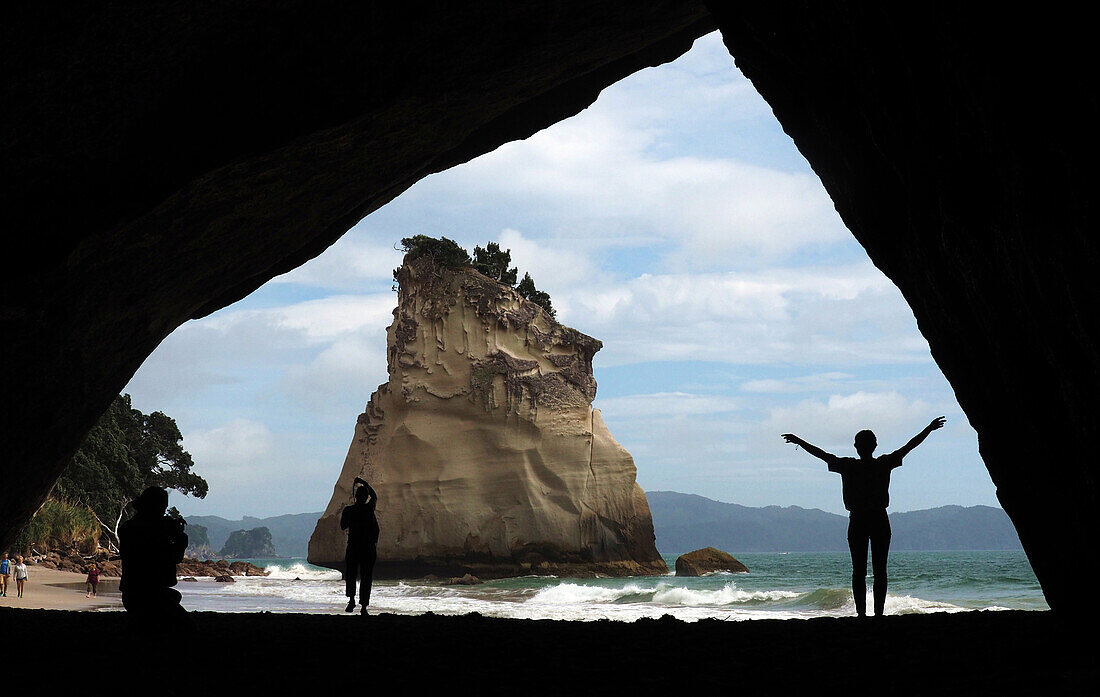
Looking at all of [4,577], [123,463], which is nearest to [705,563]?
[123,463]

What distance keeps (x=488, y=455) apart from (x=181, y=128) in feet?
106

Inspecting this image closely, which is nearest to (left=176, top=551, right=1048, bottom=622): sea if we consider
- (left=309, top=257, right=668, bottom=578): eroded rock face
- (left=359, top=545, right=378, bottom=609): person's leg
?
(left=309, top=257, right=668, bottom=578): eroded rock face

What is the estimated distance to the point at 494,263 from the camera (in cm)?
4422

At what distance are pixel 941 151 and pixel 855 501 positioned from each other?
361 cm

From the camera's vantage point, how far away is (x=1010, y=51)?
3.60 m

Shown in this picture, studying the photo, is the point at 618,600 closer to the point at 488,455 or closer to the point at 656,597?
the point at 656,597

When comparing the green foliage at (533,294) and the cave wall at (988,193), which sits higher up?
the green foliage at (533,294)

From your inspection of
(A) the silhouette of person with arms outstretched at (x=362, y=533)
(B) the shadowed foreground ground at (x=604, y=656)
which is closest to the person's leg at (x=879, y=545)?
(B) the shadowed foreground ground at (x=604, y=656)

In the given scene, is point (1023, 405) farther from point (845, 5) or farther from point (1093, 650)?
point (845, 5)

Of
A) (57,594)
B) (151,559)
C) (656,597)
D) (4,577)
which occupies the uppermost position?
(151,559)

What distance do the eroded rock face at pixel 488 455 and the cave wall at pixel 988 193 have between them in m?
32.1

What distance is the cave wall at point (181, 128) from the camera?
6359mm

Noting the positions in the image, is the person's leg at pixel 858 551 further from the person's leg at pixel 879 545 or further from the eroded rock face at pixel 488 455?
the eroded rock face at pixel 488 455

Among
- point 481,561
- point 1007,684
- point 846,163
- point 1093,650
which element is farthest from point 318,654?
point 481,561
